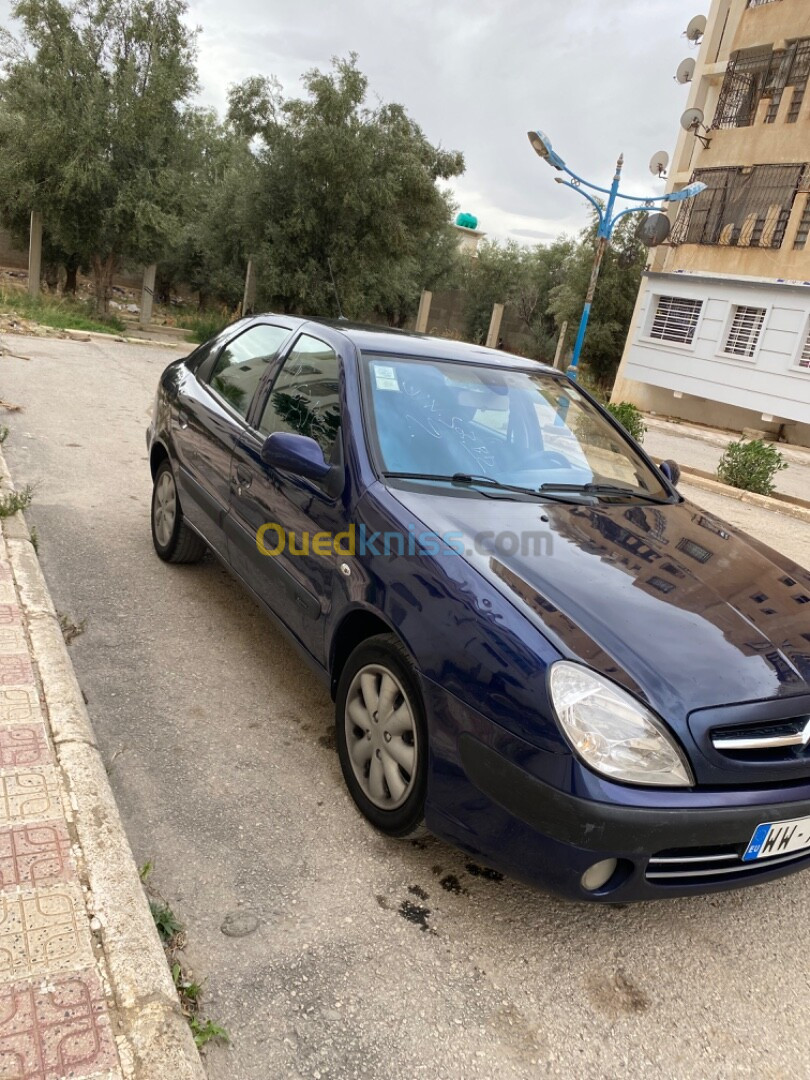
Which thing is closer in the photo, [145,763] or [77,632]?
[145,763]

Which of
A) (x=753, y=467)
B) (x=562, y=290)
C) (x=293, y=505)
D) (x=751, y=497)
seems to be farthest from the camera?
(x=562, y=290)

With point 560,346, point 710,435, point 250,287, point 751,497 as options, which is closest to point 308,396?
point 751,497

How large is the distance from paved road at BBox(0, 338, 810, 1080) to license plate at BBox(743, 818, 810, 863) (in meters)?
0.44

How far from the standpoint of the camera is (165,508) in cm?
467

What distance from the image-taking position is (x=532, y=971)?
220 cm

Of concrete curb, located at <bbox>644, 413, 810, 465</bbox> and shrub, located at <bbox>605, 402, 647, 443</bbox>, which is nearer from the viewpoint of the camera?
shrub, located at <bbox>605, 402, 647, 443</bbox>

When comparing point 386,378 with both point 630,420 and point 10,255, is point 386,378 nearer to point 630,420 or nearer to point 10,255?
point 630,420

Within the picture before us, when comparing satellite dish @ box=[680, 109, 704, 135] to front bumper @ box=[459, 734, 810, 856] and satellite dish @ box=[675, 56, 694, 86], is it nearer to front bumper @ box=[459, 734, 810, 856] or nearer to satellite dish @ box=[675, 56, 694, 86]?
satellite dish @ box=[675, 56, 694, 86]

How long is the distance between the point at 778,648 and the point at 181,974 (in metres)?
1.90

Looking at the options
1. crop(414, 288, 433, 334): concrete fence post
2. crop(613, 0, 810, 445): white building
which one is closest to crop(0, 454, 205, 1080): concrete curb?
crop(613, 0, 810, 445): white building

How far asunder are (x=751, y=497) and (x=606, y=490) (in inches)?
302

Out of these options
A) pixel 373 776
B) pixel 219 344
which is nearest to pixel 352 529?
pixel 373 776

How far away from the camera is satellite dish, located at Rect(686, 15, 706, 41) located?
83.4ft

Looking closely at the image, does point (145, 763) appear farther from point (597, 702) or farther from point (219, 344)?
point (219, 344)
